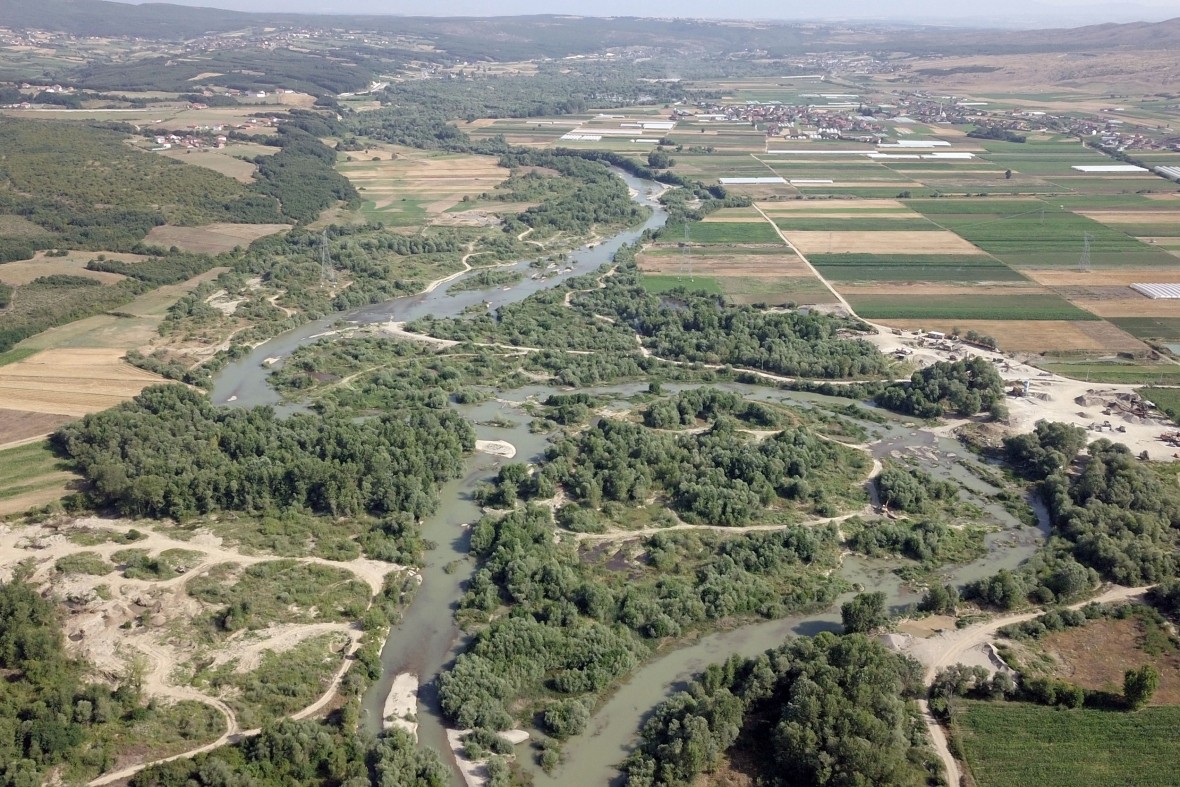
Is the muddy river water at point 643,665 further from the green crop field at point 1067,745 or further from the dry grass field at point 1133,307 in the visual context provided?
the dry grass field at point 1133,307

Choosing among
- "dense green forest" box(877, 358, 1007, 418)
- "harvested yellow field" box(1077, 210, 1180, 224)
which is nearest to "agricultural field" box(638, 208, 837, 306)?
"dense green forest" box(877, 358, 1007, 418)

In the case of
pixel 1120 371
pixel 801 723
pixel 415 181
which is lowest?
pixel 801 723

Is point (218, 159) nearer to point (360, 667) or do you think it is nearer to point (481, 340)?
point (481, 340)

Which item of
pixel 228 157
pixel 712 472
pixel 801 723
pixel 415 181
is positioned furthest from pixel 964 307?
pixel 228 157

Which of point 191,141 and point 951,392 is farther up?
point 191,141

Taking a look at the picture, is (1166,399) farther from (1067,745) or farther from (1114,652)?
(1067,745)

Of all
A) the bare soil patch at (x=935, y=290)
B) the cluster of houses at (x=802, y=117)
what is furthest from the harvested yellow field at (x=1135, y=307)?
the cluster of houses at (x=802, y=117)
